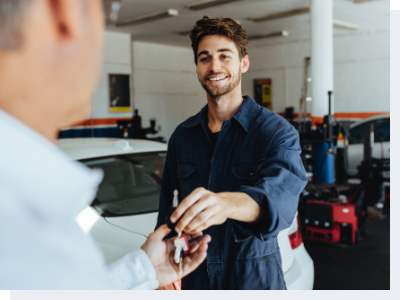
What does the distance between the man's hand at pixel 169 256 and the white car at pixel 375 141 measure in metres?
4.28

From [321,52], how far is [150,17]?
289cm

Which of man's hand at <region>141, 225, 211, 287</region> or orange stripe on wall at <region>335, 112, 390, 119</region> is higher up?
orange stripe on wall at <region>335, 112, 390, 119</region>

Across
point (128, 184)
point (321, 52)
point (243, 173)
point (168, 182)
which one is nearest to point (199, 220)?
point (243, 173)

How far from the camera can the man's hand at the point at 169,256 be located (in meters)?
0.77

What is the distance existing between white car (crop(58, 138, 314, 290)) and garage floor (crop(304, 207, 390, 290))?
0.72 metres

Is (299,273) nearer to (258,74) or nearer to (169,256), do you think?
(169,256)

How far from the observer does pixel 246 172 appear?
100 cm

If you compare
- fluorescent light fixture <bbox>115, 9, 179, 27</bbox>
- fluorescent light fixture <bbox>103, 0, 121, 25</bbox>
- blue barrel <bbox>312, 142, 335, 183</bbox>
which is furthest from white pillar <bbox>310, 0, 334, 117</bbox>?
fluorescent light fixture <bbox>103, 0, 121, 25</bbox>

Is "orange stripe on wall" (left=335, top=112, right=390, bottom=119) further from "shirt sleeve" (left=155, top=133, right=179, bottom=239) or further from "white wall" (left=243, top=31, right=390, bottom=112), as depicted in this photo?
"shirt sleeve" (left=155, top=133, right=179, bottom=239)

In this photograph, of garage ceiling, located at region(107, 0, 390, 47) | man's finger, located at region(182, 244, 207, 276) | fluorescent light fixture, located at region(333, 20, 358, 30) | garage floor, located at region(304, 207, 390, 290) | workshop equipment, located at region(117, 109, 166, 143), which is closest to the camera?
man's finger, located at region(182, 244, 207, 276)

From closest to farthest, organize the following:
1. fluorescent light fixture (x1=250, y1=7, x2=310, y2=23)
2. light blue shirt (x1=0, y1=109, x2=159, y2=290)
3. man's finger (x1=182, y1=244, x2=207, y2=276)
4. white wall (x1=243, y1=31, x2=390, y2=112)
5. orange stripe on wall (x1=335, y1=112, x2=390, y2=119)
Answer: light blue shirt (x1=0, y1=109, x2=159, y2=290), man's finger (x1=182, y1=244, x2=207, y2=276), fluorescent light fixture (x1=250, y1=7, x2=310, y2=23), white wall (x1=243, y1=31, x2=390, y2=112), orange stripe on wall (x1=335, y1=112, x2=390, y2=119)

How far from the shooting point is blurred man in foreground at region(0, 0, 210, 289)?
0.27 m

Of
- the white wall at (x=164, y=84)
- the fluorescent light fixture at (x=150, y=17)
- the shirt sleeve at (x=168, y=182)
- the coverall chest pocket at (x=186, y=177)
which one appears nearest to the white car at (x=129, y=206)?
the shirt sleeve at (x=168, y=182)
